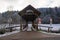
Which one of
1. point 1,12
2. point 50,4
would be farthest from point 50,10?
point 1,12

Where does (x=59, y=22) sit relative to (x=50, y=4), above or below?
below


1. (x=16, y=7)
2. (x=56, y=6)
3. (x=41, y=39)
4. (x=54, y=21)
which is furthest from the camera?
(x=56, y=6)

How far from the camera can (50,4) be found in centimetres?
2181

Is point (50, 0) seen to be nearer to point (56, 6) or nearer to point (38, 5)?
point (56, 6)

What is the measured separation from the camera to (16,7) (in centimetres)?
1986

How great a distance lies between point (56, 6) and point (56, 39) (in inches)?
765

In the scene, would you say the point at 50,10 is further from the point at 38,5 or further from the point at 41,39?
the point at 41,39

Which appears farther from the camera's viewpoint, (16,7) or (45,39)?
(16,7)

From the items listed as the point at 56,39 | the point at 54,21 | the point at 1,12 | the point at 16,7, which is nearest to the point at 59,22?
the point at 54,21

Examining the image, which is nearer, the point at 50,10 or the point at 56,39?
the point at 56,39

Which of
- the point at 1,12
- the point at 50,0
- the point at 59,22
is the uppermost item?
the point at 50,0

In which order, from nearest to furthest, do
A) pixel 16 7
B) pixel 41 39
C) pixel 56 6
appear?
pixel 41 39, pixel 16 7, pixel 56 6

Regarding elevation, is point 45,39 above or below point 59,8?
below

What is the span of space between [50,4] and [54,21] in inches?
160
